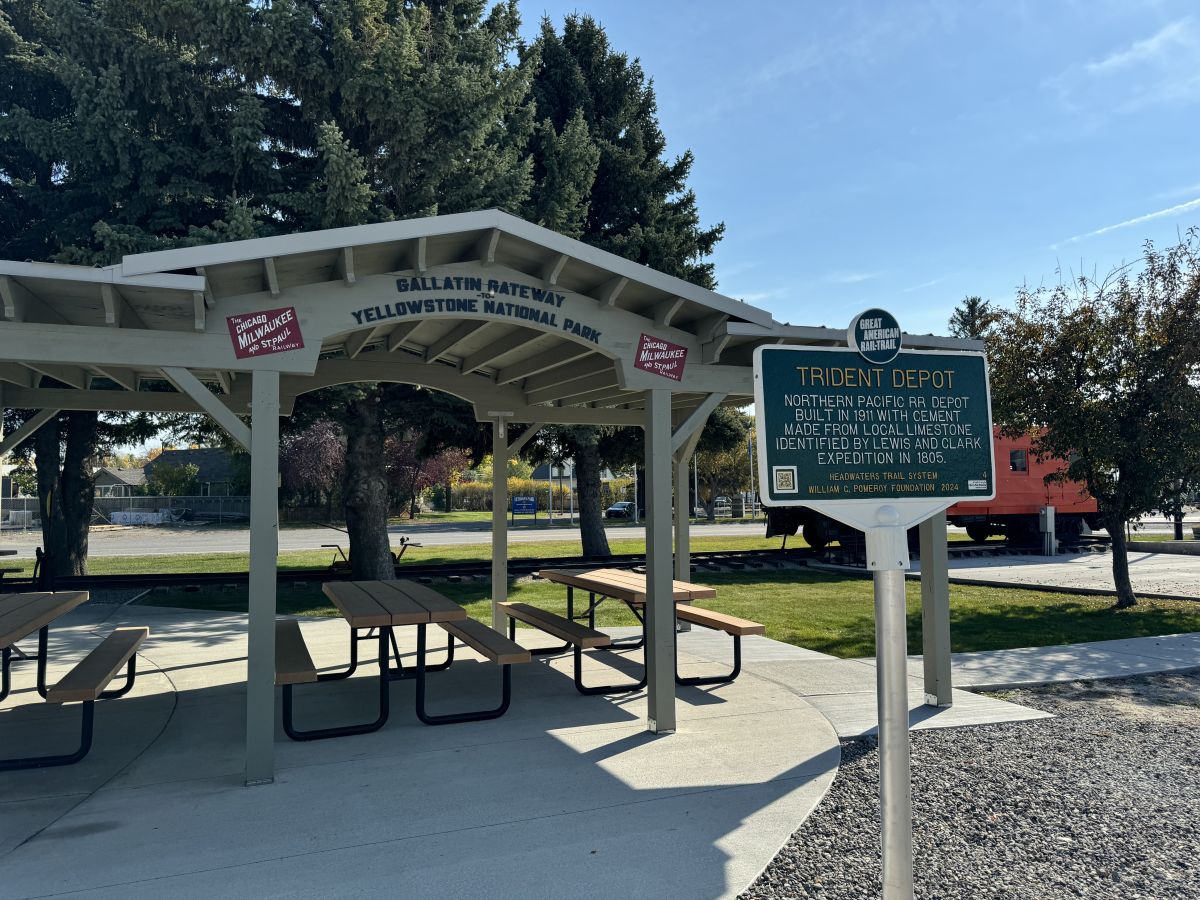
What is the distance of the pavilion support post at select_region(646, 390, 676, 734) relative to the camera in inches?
→ 230

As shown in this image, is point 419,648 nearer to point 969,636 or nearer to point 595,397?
point 595,397

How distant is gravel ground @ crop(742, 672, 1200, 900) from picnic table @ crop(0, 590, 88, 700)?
174 inches

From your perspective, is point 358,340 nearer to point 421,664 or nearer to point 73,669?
point 421,664

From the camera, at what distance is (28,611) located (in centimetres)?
577

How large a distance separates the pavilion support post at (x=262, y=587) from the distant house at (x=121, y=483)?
6088 centimetres

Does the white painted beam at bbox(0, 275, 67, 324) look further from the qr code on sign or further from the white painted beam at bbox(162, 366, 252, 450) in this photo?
the qr code on sign

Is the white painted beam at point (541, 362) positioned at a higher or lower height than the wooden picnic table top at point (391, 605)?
higher

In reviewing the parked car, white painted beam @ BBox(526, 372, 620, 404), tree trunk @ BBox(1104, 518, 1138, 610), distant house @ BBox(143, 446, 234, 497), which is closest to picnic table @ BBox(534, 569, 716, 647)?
white painted beam @ BBox(526, 372, 620, 404)

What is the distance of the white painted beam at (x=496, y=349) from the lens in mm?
7287

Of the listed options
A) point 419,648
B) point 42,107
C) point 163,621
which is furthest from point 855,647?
point 42,107

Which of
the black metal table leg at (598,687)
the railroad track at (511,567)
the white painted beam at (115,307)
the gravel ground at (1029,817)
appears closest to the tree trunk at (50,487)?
the railroad track at (511,567)

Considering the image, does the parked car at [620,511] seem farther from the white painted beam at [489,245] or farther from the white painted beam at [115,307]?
the white painted beam at [115,307]

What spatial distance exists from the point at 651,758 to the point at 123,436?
15.0 m

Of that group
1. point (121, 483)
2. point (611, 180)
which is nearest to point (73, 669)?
point (611, 180)
